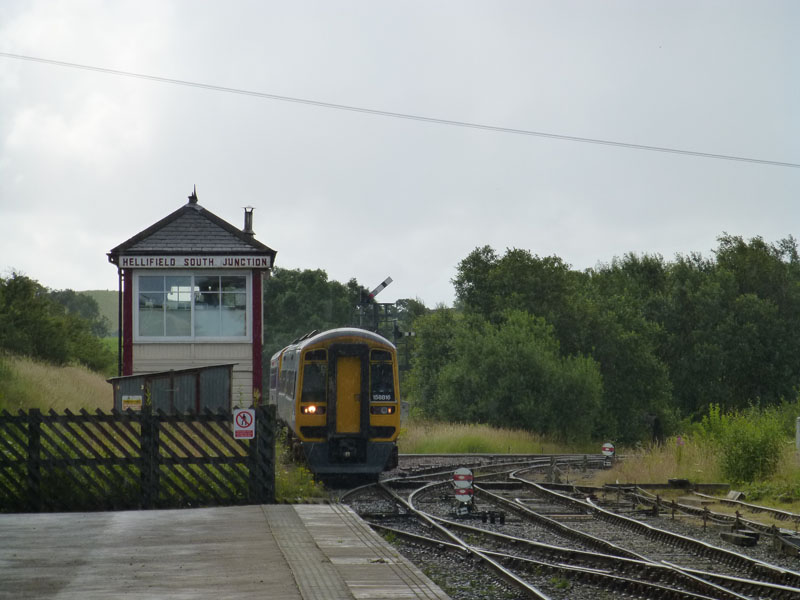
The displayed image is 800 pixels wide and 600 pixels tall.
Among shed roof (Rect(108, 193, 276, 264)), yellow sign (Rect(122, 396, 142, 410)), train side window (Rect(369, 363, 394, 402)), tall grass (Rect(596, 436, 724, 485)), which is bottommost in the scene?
tall grass (Rect(596, 436, 724, 485))

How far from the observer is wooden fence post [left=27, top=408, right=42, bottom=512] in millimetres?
14258

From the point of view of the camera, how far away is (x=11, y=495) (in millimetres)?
14633

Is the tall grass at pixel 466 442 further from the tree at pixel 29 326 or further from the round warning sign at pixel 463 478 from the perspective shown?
the round warning sign at pixel 463 478

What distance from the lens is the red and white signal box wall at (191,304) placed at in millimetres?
34406

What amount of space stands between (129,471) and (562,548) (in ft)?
20.4

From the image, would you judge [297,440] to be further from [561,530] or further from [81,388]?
[81,388]

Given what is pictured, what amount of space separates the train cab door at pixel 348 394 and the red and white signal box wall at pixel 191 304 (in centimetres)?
1274

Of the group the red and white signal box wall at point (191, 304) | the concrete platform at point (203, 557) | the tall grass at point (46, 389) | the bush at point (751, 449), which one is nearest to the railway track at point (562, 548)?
the concrete platform at point (203, 557)

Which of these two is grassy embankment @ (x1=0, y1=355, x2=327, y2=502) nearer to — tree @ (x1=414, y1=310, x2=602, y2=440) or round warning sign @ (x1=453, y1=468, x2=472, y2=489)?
round warning sign @ (x1=453, y1=468, x2=472, y2=489)

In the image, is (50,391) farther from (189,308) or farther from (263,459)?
(263,459)

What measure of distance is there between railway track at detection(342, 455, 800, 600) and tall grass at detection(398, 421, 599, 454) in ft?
52.6

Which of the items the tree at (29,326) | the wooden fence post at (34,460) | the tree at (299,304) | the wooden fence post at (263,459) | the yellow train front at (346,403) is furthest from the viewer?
the tree at (299,304)

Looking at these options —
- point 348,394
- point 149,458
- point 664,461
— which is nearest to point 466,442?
point 664,461

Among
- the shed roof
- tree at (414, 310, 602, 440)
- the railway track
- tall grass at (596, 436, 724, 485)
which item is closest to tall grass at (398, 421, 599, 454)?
the shed roof
